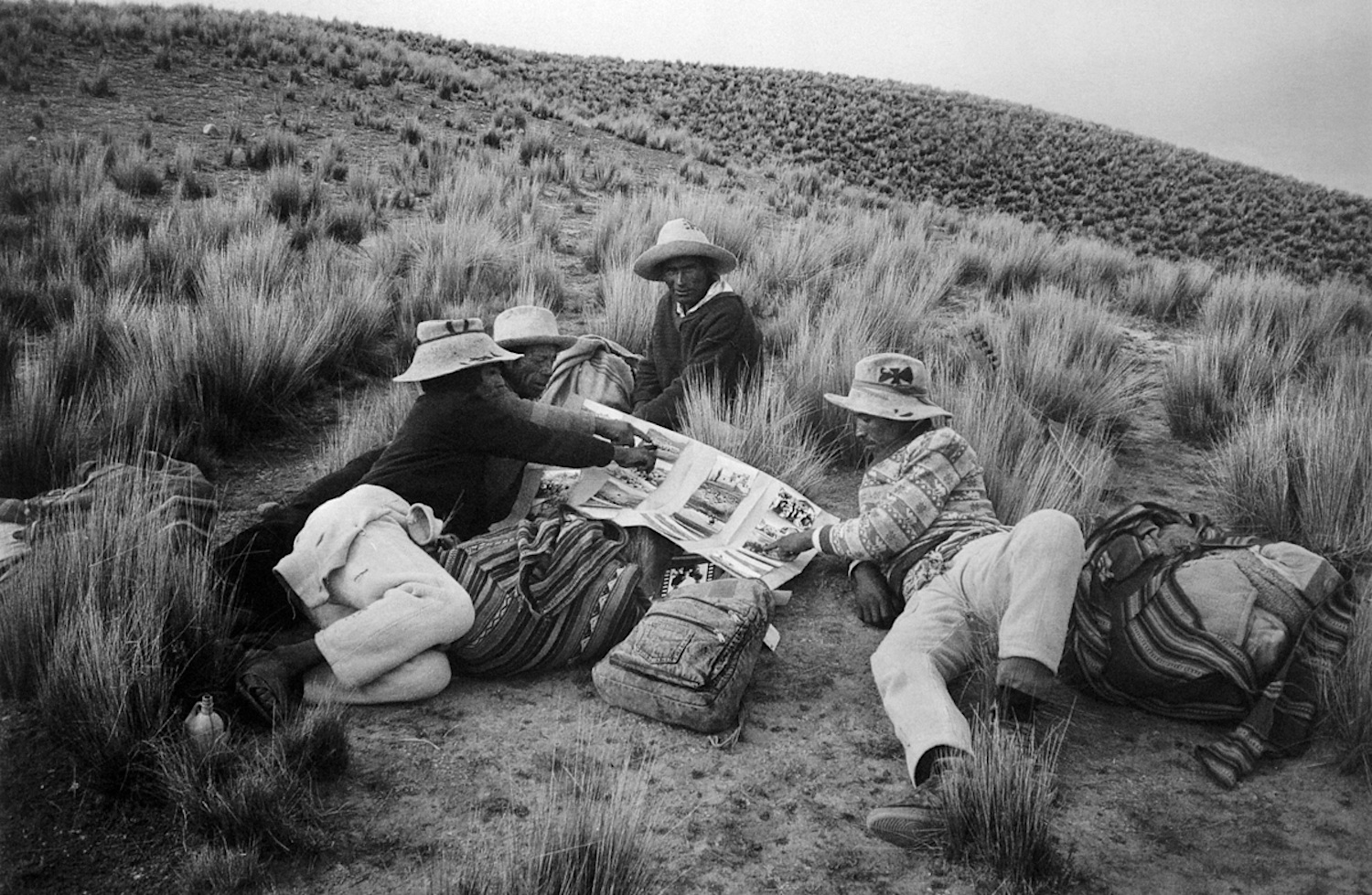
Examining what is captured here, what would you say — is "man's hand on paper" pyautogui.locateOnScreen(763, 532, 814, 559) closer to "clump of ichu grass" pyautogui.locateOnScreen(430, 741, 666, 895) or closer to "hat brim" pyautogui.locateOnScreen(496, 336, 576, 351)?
"clump of ichu grass" pyautogui.locateOnScreen(430, 741, 666, 895)

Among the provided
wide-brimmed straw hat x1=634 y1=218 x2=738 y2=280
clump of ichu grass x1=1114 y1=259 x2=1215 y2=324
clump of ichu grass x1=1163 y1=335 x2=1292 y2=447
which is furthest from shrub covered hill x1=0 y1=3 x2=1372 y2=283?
wide-brimmed straw hat x1=634 y1=218 x2=738 y2=280

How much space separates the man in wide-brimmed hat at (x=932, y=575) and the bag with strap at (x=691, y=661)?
470 mm

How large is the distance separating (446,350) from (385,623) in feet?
4.01

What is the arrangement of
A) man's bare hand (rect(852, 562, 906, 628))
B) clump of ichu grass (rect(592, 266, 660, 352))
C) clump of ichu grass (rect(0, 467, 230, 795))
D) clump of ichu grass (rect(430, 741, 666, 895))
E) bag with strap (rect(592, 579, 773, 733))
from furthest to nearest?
clump of ichu grass (rect(592, 266, 660, 352))
man's bare hand (rect(852, 562, 906, 628))
bag with strap (rect(592, 579, 773, 733))
clump of ichu grass (rect(0, 467, 230, 795))
clump of ichu grass (rect(430, 741, 666, 895))

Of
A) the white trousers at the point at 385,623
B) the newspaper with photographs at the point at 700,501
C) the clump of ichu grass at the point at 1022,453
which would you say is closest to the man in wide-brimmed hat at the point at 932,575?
the newspaper with photographs at the point at 700,501

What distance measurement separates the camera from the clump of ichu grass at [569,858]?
76.0 inches

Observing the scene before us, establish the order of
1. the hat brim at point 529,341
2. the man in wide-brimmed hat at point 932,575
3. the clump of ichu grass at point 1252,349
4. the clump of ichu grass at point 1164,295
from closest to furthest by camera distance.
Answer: the man in wide-brimmed hat at point 932,575 → the hat brim at point 529,341 → the clump of ichu grass at point 1252,349 → the clump of ichu grass at point 1164,295

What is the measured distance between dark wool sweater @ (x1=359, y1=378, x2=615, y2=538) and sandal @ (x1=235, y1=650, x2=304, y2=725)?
93 cm

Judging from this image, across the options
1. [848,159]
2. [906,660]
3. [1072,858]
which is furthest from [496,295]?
Result: [848,159]

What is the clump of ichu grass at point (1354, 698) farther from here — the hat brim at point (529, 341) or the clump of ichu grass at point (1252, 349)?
the hat brim at point (529, 341)

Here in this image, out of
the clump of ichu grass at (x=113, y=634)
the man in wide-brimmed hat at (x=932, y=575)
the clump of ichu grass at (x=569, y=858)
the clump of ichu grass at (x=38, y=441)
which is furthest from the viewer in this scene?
the clump of ichu grass at (x=38, y=441)

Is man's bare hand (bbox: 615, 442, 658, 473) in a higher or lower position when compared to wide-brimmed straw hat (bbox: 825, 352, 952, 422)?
lower

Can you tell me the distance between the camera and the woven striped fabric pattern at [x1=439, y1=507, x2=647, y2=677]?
3115mm

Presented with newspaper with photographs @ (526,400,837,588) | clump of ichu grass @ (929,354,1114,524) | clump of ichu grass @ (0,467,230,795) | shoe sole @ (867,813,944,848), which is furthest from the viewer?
clump of ichu grass @ (929,354,1114,524)
